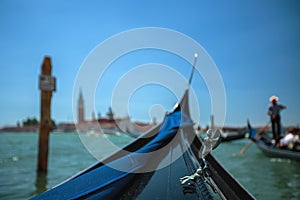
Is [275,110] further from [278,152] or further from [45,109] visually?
[45,109]

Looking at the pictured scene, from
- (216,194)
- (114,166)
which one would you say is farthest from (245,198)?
(114,166)

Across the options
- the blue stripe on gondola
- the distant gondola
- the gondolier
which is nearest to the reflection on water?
the blue stripe on gondola

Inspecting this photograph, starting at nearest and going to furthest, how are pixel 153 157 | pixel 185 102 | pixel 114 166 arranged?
pixel 114 166 < pixel 153 157 < pixel 185 102

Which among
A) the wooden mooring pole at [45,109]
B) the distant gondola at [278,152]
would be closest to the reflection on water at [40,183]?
the wooden mooring pole at [45,109]

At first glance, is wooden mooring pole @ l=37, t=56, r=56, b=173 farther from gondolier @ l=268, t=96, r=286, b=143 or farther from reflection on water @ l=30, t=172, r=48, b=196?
gondolier @ l=268, t=96, r=286, b=143

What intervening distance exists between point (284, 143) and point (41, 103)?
19.2 feet

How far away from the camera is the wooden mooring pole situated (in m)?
4.10

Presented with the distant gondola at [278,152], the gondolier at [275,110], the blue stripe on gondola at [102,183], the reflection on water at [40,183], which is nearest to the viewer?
the blue stripe on gondola at [102,183]

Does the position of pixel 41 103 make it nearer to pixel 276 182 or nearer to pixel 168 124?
pixel 168 124

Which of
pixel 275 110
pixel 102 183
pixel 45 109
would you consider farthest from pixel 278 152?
pixel 102 183

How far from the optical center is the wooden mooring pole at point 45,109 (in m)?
4.10

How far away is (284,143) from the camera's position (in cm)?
688

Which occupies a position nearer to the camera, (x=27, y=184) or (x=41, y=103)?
(x=27, y=184)

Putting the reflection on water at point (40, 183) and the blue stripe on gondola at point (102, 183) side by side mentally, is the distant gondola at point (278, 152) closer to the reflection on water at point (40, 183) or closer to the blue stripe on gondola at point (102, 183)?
the reflection on water at point (40, 183)
